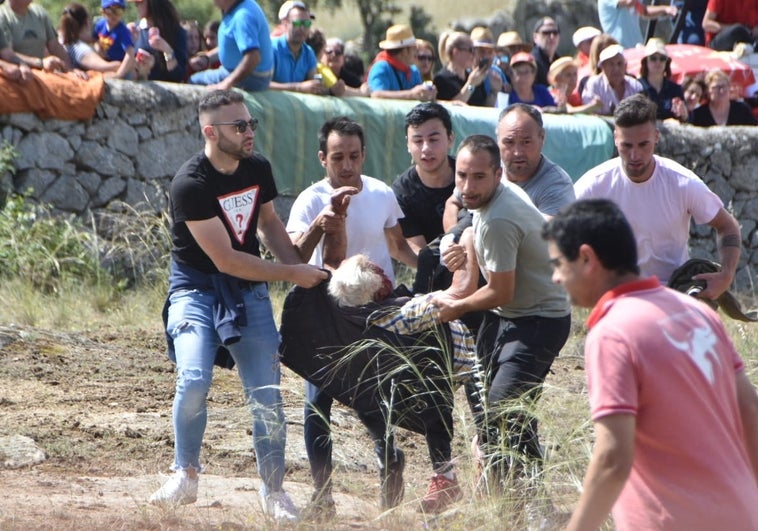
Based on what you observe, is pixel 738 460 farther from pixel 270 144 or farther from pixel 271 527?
pixel 270 144

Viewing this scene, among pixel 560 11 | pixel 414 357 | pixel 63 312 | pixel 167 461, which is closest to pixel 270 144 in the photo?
pixel 63 312

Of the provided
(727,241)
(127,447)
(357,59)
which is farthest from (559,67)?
(127,447)

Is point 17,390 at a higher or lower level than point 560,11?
lower

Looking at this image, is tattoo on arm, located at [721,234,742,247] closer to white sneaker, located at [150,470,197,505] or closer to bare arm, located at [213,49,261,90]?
white sneaker, located at [150,470,197,505]

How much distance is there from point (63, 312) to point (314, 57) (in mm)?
3259

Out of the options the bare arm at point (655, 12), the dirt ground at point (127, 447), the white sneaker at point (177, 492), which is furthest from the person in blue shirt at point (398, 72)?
the white sneaker at point (177, 492)

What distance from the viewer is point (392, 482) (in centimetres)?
531

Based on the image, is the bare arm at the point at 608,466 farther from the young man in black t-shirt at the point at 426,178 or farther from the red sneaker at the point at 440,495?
the young man in black t-shirt at the point at 426,178

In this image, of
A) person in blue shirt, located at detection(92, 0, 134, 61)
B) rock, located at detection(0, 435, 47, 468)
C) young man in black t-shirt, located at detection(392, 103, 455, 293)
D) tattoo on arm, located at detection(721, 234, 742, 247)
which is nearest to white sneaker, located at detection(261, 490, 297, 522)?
young man in black t-shirt, located at detection(392, 103, 455, 293)

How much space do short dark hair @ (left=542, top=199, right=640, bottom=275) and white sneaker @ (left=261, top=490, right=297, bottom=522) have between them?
236 centimetres

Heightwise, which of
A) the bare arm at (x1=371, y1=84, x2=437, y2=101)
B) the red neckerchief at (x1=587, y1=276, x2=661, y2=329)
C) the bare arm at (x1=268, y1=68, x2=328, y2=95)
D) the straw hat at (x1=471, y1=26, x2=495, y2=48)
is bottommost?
the bare arm at (x1=371, y1=84, x2=437, y2=101)

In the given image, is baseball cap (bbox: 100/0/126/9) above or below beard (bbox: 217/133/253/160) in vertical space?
above

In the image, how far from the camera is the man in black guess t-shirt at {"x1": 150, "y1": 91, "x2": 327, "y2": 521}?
16.7 ft

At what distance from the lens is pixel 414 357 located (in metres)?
5.16
